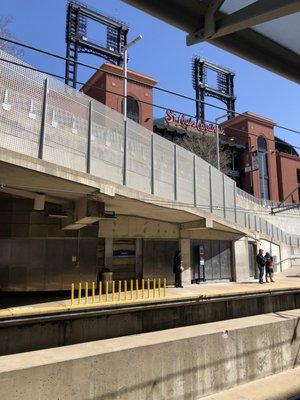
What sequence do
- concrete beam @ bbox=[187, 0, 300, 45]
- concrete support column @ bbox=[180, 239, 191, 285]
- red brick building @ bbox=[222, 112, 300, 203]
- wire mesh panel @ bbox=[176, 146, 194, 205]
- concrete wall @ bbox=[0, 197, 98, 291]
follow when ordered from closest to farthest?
concrete beam @ bbox=[187, 0, 300, 45]
concrete wall @ bbox=[0, 197, 98, 291]
wire mesh panel @ bbox=[176, 146, 194, 205]
concrete support column @ bbox=[180, 239, 191, 285]
red brick building @ bbox=[222, 112, 300, 203]

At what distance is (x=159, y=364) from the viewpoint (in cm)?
891

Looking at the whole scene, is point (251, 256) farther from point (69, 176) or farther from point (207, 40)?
point (207, 40)

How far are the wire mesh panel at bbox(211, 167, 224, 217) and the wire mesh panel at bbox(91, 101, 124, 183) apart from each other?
9.78 meters

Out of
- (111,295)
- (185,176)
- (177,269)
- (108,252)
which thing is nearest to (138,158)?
(185,176)

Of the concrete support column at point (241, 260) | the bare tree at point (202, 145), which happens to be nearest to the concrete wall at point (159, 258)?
the concrete support column at point (241, 260)

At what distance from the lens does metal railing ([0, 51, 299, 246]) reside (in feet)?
37.8

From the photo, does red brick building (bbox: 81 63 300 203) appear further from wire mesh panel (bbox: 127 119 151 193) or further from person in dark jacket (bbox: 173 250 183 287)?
wire mesh panel (bbox: 127 119 151 193)

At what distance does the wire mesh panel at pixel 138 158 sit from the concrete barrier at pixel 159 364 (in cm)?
680

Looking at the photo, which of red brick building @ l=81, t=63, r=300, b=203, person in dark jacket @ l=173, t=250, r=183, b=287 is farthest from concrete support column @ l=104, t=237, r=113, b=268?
red brick building @ l=81, t=63, r=300, b=203

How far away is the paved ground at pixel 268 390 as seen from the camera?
379 inches

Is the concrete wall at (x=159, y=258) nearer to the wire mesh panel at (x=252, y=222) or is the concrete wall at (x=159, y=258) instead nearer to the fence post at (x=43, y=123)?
the wire mesh panel at (x=252, y=222)

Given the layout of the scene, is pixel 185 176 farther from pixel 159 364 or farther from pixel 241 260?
pixel 159 364

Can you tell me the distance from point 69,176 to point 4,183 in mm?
2936

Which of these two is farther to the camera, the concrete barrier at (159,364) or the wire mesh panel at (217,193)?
the wire mesh panel at (217,193)
